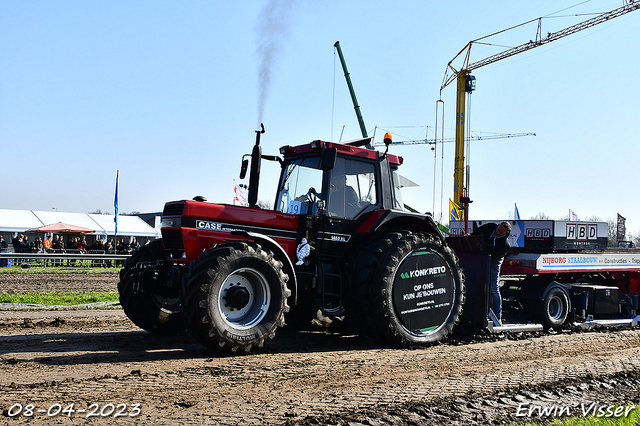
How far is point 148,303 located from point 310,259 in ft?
7.69

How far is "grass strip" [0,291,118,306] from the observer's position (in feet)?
40.9

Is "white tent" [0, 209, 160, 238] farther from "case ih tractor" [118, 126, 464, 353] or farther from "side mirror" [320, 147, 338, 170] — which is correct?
"side mirror" [320, 147, 338, 170]

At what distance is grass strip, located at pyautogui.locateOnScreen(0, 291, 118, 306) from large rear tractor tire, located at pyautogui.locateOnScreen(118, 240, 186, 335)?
557 cm

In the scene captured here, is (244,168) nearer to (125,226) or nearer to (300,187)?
(300,187)

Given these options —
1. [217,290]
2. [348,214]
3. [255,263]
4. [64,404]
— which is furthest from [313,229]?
[64,404]

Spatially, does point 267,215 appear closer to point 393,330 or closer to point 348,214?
point 348,214

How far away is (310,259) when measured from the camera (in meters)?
7.56

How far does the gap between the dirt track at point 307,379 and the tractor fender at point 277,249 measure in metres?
0.92

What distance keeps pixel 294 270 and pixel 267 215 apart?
0.81 m

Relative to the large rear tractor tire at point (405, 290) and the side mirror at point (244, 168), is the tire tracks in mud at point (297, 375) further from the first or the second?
the side mirror at point (244, 168)

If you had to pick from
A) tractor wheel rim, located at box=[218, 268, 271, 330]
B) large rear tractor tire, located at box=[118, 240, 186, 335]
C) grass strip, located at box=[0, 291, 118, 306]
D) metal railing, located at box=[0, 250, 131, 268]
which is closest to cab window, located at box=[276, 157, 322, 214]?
tractor wheel rim, located at box=[218, 268, 271, 330]

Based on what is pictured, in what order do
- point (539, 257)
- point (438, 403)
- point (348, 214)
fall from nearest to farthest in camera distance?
point (438, 403) → point (348, 214) → point (539, 257)

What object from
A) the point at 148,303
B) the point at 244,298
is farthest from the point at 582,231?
the point at 148,303

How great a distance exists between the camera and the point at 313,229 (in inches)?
296
